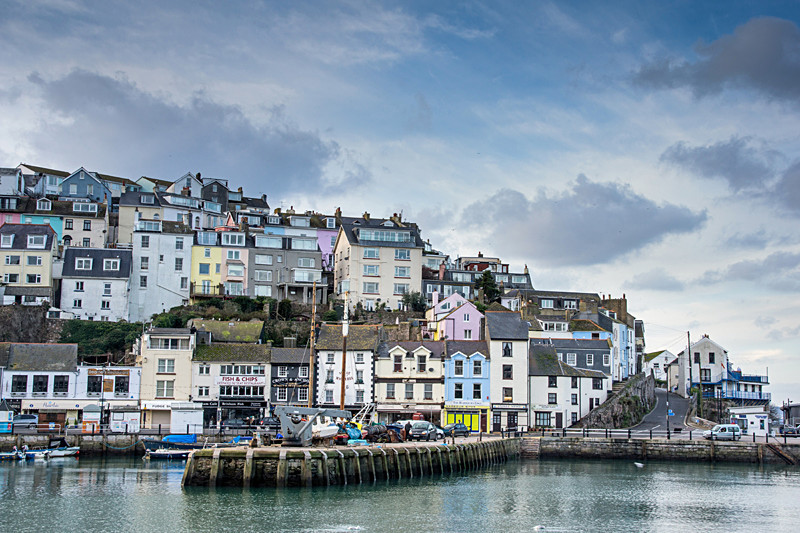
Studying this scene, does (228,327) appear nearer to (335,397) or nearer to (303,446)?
(335,397)

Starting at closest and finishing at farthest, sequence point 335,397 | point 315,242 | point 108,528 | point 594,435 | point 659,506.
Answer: point 108,528
point 659,506
point 594,435
point 335,397
point 315,242

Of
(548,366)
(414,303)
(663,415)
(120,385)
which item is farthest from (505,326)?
(120,385)

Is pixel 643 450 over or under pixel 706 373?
under

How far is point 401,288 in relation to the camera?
305 ft

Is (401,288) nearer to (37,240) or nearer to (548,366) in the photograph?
(548,366)

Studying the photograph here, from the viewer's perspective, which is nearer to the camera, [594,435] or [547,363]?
[594,435]

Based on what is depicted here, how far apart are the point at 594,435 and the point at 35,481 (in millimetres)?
38564

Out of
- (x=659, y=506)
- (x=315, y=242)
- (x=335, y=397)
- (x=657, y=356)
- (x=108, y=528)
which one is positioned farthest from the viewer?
(x=657, y=356)

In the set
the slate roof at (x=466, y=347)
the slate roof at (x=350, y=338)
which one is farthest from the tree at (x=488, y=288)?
the slate roof at (x=350, y=338)

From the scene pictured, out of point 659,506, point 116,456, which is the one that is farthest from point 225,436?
point 659,506

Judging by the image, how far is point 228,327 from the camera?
254ft

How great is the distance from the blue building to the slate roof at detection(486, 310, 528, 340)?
2035 mm

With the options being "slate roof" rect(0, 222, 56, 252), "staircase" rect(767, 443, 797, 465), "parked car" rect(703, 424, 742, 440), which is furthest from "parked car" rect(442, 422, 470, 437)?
"slate roof" rect(0, 222, 56, 252)

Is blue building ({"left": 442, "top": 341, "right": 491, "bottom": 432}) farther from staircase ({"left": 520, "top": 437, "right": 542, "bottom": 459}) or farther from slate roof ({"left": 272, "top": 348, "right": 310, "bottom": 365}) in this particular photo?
slate roof ({"left": 272, "top": 348, "right": 310, "bottom": 365})
